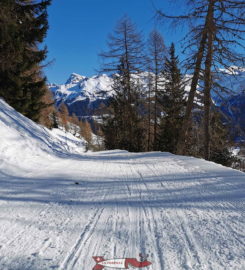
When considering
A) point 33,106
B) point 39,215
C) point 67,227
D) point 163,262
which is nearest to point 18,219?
point 39,215

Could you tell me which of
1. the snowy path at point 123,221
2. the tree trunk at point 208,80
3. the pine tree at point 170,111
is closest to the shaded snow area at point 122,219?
the snowy path at point 123,221

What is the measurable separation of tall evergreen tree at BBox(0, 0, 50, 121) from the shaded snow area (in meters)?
7.33

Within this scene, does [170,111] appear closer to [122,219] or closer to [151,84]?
[151,84]

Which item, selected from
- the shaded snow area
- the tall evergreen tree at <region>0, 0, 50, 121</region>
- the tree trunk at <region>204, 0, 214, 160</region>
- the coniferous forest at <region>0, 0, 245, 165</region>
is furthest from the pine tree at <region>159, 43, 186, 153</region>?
the shaded snow area

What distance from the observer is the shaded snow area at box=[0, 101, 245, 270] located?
1646 mm

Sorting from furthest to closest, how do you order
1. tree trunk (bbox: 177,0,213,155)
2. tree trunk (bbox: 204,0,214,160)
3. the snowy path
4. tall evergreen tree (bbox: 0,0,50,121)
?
tall evergreen tree (bbox: 0,0,50,121), tree trunk (bbox: 177,0,213,155), tree trunk (bbox: 204,0,214,160), the snowy path

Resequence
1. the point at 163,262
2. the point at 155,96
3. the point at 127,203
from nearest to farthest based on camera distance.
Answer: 1. the point at 163,262
2. the point at 127,203
3. the point at 155,96

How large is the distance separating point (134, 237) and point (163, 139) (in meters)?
18.0

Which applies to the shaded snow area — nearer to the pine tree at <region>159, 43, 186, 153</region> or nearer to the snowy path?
the snowy path

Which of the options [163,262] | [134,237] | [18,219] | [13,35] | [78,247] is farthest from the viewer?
[13,35]

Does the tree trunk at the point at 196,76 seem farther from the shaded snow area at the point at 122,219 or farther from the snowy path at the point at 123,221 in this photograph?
the snowy path at the point at 123,221

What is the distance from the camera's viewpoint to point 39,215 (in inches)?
96.1

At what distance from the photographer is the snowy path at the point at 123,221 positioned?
1.64 metres

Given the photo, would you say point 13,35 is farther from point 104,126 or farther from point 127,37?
point 104,126
